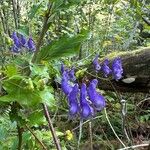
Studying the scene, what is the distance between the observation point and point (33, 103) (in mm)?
1136

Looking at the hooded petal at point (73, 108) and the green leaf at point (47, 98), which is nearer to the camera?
the green leaf at point (47, 98)

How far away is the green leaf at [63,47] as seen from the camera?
3.74 ft

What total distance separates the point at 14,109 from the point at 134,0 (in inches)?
73.7

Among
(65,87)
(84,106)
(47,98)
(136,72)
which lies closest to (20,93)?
(47,98)

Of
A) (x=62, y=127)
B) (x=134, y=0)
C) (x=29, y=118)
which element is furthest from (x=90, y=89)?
(x=62, y=127)

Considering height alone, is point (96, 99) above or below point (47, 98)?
below

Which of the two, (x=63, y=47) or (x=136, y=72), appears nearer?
(x=63, y=47)

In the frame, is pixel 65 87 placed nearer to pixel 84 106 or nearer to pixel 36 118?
pixel 84 106

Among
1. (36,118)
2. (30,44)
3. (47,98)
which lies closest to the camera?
(47,98)

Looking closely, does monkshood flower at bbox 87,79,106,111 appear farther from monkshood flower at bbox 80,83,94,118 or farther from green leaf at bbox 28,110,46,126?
green leaf at bbox 28,110,46,126

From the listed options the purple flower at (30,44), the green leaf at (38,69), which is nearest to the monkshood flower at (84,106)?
the green leaf at (38,69)

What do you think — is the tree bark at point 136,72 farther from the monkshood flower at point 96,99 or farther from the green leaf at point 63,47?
the green leaf at point 63,47

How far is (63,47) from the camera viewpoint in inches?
45.6

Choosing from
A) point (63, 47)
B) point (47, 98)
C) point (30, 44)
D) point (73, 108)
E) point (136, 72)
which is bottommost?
point (136, 72)
